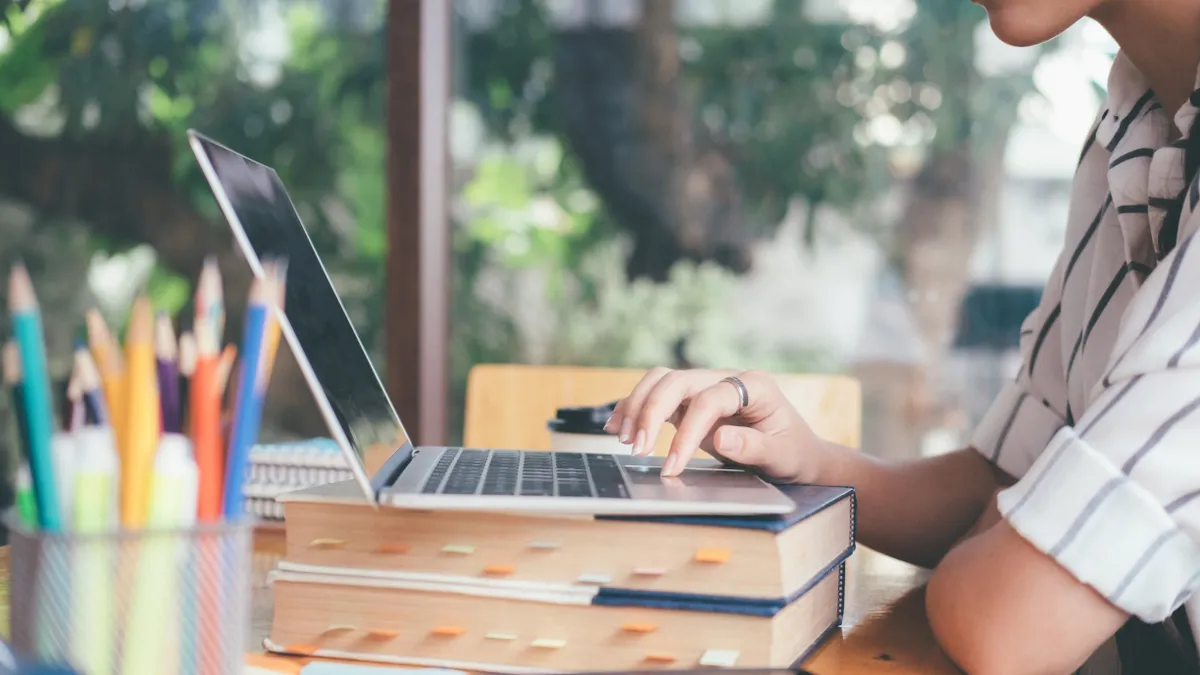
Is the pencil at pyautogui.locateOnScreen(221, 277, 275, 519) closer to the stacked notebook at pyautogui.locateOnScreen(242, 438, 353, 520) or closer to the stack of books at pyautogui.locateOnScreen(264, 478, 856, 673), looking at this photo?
the stack of books at pyautogui.locateOnScreen(264, 478, 856, 673)

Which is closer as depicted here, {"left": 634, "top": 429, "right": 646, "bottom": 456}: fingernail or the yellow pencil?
the yellow pencil

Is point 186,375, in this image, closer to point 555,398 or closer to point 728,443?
point 728,443

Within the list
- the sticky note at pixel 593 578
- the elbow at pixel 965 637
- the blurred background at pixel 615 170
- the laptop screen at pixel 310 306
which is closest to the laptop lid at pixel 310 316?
the laptop screen at pixel 310 306

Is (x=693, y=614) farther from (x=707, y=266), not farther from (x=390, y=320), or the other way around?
(x=390, y=320)

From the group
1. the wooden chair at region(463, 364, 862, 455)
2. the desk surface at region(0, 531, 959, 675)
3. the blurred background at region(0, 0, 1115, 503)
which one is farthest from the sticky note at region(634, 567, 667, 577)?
the blurred background at region(0, 0, 1115, 503)

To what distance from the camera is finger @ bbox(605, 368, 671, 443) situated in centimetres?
73

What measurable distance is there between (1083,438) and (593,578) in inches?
11.2

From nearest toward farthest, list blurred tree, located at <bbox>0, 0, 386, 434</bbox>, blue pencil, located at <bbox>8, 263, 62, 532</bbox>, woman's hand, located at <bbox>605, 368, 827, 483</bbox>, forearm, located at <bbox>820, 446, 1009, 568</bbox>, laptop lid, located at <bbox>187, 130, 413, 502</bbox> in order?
blue pencil, located at <bbox>8, 263, 62, 532</bbox> < laptop lid, located at <bbox>187, 130, 413, 502</bbox> < woman's hand, located at <bbox>605, 368, 827, 483</bbox> < forearm, located at <bbox>820, 446, 1009, 568</bbox> < blurred tree, located at <bbox>0, 0, 386, 434</bbox>

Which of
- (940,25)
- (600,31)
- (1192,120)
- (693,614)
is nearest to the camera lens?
(693,614)

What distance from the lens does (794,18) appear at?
2102 millimetres

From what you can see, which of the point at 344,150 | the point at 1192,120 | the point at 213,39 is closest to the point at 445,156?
the point at 344,150

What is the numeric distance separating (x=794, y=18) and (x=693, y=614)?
1.79 meters

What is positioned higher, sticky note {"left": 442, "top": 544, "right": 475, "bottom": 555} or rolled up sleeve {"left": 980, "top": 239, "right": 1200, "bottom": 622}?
rolled up sleeve {"left": 980, "top": 239, "right": 1200, "bottom": 622}

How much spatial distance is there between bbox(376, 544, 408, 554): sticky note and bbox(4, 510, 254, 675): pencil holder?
163 mm
